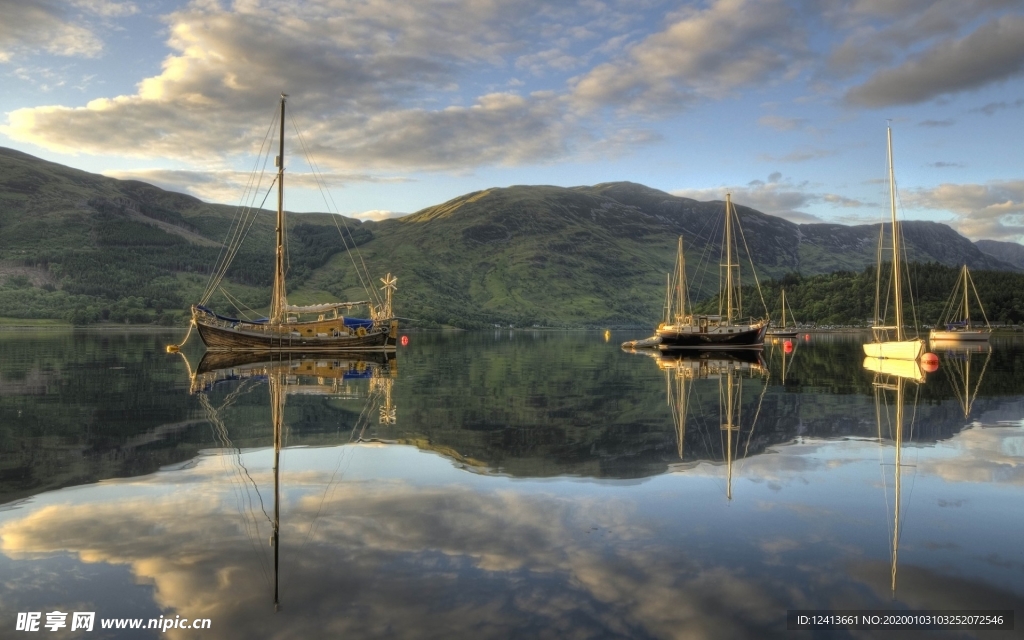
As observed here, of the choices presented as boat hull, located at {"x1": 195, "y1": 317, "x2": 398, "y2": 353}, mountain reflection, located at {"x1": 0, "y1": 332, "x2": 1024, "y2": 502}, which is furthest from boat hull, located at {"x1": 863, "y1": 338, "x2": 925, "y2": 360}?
boat hull, located at {"x1": 195, "y1": 317, "x2": 398, "y2": 353}

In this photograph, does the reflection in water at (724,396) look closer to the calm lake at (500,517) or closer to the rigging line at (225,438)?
the calm lake at (500,517)

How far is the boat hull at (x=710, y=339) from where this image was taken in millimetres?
84188

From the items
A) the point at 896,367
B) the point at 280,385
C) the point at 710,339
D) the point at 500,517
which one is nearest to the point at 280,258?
the point at 280,385

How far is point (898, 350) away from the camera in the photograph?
59.1 metres

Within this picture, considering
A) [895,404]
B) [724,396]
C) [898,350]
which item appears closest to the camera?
[895,404]

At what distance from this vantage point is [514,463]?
58.1 ft

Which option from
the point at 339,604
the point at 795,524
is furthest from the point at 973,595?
the point at 339,604

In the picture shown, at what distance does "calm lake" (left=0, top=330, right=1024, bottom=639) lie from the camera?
28.2 feet

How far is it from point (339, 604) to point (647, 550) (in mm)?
4689

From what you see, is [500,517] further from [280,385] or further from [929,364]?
[929,364]

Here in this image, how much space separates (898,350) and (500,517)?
57.1m

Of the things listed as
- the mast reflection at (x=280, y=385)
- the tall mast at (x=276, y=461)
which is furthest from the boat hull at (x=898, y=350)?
the tall mast at (x=276, y=461)

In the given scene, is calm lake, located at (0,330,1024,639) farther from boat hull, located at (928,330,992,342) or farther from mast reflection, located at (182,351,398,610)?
boat hull, located at (928,330,992,342)

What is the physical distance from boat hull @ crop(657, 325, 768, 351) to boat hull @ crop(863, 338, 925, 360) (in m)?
19.7
